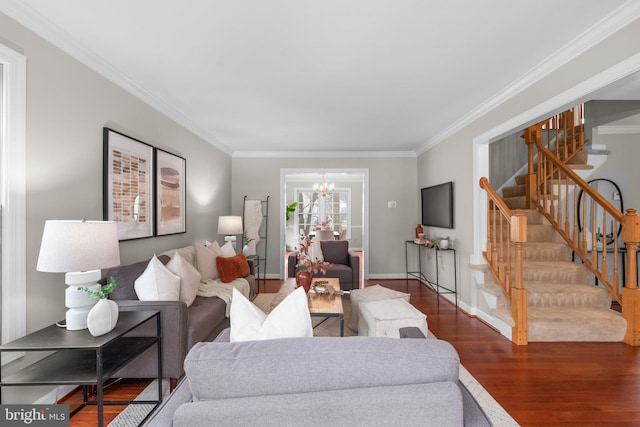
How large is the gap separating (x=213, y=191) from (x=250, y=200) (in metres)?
0.99

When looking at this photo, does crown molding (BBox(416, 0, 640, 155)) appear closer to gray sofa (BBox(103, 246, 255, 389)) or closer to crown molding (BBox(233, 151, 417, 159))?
crown molding (BBox(233, 151, 417, 159))

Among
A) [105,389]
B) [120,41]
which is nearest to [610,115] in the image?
[120,41]

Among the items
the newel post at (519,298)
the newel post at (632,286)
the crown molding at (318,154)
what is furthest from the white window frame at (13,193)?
the newel post at (632,286)

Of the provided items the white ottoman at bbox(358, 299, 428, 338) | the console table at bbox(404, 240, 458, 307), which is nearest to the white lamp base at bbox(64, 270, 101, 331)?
the white ottoman at bbox(358, 299, 428, 338)

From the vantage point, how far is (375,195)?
616 cm

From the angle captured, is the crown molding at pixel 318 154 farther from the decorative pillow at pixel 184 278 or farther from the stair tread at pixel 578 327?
the stair tread at pixel 578 327

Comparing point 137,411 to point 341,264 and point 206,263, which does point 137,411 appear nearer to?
point 206,263

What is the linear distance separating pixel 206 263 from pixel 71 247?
1.95 meters

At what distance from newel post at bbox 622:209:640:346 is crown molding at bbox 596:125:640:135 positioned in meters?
2.31

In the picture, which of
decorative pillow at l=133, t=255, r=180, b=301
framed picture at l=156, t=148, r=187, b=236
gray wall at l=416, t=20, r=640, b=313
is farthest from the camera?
framed picture at l=156, t=148, r=187, b=236

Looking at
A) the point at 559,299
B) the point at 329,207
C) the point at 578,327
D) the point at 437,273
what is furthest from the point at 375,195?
the point at 329,207

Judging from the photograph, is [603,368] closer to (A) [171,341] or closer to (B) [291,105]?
(A) [171,341]

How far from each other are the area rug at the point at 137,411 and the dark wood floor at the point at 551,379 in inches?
→ 2.7

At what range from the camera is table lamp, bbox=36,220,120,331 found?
1.68 metres
